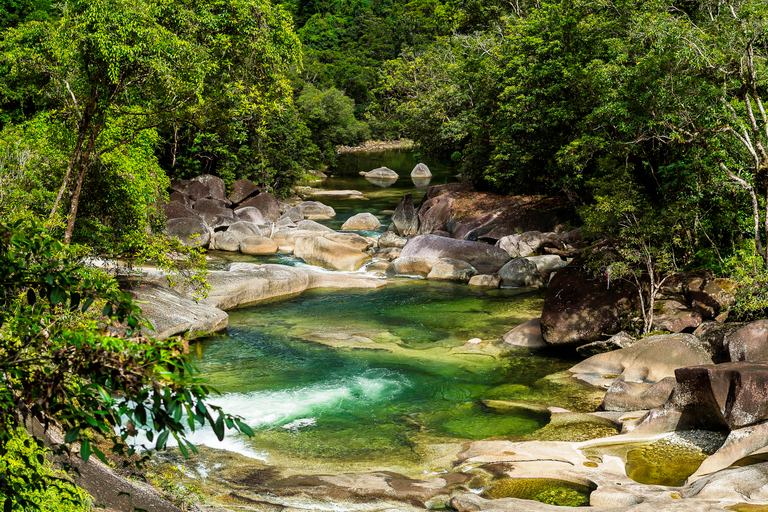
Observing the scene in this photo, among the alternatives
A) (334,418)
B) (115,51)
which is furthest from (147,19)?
(334,418)

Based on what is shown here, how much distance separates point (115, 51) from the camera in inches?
454

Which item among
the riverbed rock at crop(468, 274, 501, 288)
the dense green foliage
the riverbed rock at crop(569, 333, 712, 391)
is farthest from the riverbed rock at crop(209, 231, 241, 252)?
the dense green foliage

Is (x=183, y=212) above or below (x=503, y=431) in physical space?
above

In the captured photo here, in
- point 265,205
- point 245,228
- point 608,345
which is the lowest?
point 608,345

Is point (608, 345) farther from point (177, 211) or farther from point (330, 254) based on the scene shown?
point (177, 211)

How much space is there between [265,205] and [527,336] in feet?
66.9

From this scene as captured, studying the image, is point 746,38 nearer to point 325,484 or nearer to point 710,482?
point 710,482

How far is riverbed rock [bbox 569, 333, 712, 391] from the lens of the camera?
40.4 feet

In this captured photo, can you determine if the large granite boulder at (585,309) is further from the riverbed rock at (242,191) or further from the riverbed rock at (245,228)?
the riverbed rock at (242,191)

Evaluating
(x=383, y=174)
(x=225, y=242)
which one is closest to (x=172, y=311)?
(x=225, y=242)

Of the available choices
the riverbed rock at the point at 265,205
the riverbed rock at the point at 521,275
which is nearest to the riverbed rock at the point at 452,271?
the riverbed rock at the point at 521,275

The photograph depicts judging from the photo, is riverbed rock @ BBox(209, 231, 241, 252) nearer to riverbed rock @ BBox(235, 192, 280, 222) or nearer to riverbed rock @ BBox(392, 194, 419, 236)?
riverbed rock @ BBox(235, 192, 280, 222)

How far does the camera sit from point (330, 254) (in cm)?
2447

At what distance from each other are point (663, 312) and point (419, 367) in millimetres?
6076
